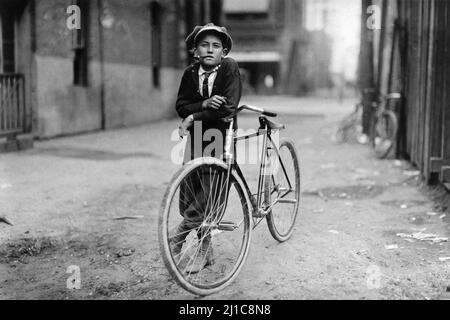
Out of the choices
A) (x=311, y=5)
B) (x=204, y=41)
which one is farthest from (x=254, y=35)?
(x=204, y=41)

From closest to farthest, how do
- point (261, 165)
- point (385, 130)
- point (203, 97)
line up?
point (203, 97), point (261, 165), point (385, 130)

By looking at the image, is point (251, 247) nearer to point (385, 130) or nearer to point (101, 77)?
point (385, 130)

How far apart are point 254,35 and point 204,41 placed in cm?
4103

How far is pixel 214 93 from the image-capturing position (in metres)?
4.34

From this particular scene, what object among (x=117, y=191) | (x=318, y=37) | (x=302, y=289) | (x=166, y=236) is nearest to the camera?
(x=166, y=236)

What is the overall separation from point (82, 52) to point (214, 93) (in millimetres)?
11270

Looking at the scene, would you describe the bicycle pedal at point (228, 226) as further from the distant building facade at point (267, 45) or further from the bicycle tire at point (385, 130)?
the distant building facade at point (267, 45)

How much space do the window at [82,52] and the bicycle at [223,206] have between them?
1022cm

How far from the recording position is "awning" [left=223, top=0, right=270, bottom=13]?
43094 mm

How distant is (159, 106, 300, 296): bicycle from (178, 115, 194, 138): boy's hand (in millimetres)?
272

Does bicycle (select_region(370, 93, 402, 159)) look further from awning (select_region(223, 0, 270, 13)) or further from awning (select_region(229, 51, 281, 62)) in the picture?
awning (select_region(229, 51, 281, 62))

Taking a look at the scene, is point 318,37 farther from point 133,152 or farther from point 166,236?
point 166,236

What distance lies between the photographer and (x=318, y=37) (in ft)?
196

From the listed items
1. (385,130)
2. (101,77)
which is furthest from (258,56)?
(385,130)
